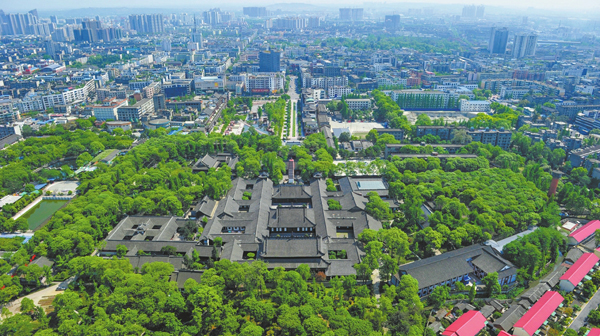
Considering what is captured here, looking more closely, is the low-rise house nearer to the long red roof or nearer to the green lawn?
the long red roof

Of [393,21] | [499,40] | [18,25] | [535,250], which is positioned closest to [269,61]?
[535,250]

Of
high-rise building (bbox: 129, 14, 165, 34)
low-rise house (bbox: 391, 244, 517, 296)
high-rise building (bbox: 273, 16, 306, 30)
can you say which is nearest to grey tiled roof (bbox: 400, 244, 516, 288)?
low-rise house (bbox: 391, 244, 517, 296)

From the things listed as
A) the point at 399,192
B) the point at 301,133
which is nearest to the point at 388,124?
the point at 301,133

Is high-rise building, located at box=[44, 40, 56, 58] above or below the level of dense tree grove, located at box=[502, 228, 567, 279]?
above

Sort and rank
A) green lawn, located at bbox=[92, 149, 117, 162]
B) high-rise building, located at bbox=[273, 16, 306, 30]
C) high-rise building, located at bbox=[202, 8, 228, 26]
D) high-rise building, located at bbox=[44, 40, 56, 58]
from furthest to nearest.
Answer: high-rise building, located at bbox=[202, 8, 228, 26] → high-rise building, located at bbox=[273, 16, 306, 30] → high-rise building, located at bbox=[44, 40, 56, 58] → green lawn, located at bbox=[92, 149, 117, 162]

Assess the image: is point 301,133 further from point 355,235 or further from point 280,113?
point 355,235

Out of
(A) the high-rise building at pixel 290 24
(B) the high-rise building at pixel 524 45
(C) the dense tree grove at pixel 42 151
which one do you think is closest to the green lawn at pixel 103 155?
(C) the dense tree grove at pixel 42 151
